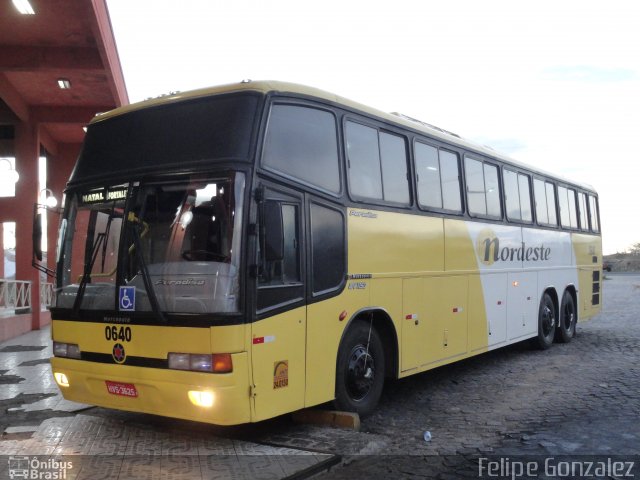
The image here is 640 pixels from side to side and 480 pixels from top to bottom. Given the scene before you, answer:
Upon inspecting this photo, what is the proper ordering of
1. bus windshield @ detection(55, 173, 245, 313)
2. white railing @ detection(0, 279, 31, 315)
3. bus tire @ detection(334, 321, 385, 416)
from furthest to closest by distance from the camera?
white railing @ detection(0, 279, 31, 315), bus tire @ detection(334, 321, 385, 416), bus windshield @ detection(55, 173, 245, 313)

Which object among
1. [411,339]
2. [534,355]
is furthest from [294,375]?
[534,355]

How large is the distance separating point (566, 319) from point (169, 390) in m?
10.5

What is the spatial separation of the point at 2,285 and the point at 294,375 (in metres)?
11.7

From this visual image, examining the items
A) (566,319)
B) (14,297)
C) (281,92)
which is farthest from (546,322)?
(14,297)

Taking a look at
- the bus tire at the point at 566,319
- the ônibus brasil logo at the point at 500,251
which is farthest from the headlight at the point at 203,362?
the bus tire at the point at 566,319

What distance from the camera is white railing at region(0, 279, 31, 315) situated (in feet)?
48.8

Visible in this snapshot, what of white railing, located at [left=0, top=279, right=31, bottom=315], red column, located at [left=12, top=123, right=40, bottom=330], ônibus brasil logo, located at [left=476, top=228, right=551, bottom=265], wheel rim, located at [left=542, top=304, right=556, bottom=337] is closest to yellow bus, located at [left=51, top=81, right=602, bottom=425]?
ônibus brasil logo, located at [left=476, top=228, right=551, bottom=265]

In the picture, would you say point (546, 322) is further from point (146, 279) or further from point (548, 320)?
point (146, 279)

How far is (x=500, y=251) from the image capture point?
1046 cm

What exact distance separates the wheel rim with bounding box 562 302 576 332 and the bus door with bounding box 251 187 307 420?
906 cm

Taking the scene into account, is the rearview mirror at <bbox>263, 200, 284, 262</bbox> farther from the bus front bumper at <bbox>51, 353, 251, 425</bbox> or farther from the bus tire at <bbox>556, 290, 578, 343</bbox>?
the bus tire at <bbox>556, 290, 578, 343</bbox>

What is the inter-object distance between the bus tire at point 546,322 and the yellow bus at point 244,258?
15.2 ft

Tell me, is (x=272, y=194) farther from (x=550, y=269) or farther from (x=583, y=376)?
(x=550, y=269)

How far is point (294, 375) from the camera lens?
592 cm
